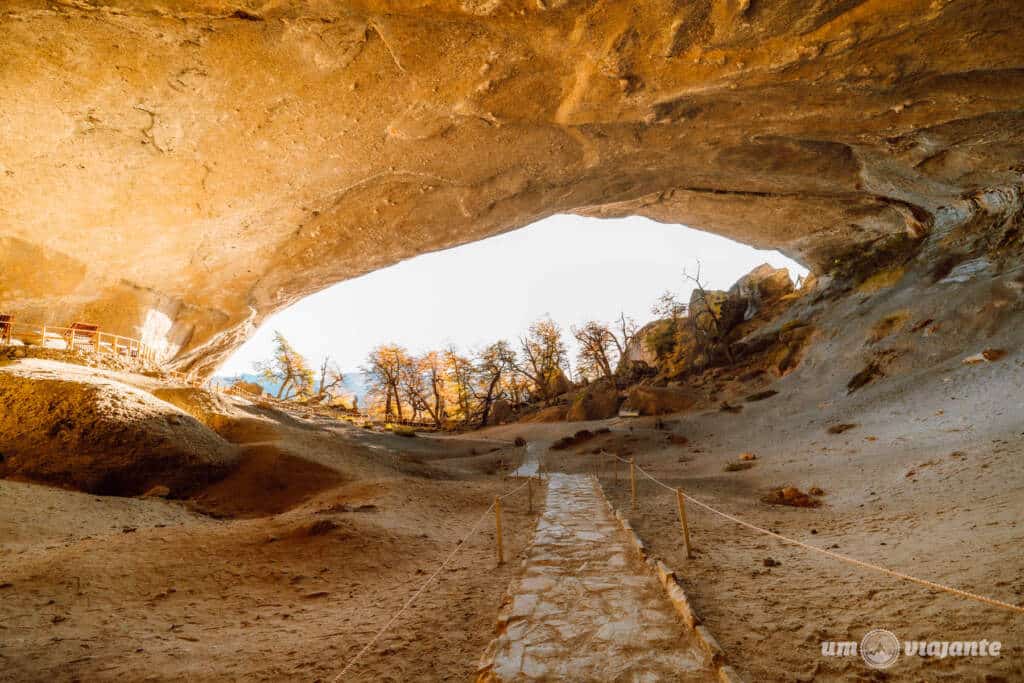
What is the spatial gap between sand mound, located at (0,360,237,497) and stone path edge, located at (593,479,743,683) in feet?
37.9

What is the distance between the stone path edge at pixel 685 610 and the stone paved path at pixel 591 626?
80 millimetres

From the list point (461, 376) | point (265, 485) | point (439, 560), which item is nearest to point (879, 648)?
point (439, 560)

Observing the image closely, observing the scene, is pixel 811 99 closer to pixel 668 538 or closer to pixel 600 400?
pixel 668 538

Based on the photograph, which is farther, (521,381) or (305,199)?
(521,381)

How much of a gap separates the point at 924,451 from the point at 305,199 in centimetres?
1683

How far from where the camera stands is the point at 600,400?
2991 centimetres

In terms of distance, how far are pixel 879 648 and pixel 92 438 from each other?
1520cm

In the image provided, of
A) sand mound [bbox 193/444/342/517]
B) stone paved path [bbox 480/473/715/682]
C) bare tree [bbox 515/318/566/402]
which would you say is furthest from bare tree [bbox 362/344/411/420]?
stone paved path [bbox 480/473/715/682]

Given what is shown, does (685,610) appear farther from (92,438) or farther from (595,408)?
(595,408)

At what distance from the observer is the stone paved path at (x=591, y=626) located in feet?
11.4

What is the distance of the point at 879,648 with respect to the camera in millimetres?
3287

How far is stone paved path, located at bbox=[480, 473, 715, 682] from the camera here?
11.4ft

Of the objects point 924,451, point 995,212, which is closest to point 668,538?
point 924,451

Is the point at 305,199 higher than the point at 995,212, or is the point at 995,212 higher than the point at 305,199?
the point at 995,212
